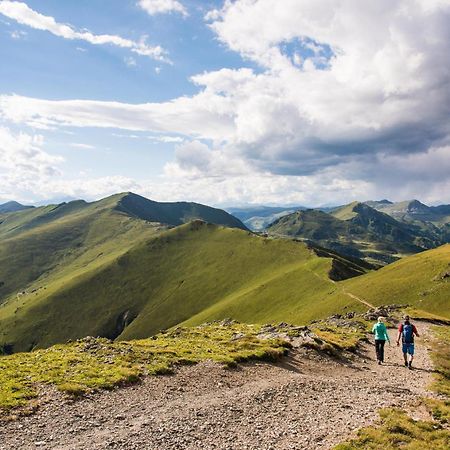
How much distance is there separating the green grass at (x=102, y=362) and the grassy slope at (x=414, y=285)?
269 ft

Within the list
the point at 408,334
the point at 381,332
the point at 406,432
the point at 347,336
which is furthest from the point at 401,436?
the point at 347,336

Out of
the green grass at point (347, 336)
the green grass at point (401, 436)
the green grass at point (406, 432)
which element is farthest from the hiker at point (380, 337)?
the green grass at point (401, 436)

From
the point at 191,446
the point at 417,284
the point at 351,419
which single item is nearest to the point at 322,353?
the point at 351,419

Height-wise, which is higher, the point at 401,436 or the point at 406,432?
the point at 401,436

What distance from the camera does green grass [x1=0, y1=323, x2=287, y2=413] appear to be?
2566cm

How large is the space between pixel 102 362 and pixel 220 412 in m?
12.8

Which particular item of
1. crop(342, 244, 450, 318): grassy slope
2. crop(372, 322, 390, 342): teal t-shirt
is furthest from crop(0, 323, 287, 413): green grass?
crop(342, 244, 450, 318): grassy slope

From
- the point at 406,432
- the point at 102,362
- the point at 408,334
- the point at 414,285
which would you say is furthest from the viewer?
the point at 414,285

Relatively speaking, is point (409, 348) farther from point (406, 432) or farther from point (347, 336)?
point (406, 432)

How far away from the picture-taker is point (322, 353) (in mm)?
41531

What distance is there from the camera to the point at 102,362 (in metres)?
32.7

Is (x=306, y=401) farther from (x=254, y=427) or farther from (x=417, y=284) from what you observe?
(x=417, y=284)

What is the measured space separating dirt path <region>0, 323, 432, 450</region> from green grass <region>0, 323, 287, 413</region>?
1217mm

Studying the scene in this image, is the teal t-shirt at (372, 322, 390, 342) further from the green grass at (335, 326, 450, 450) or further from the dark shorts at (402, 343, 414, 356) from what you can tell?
the green grass at (335, 326, 450, 450)
